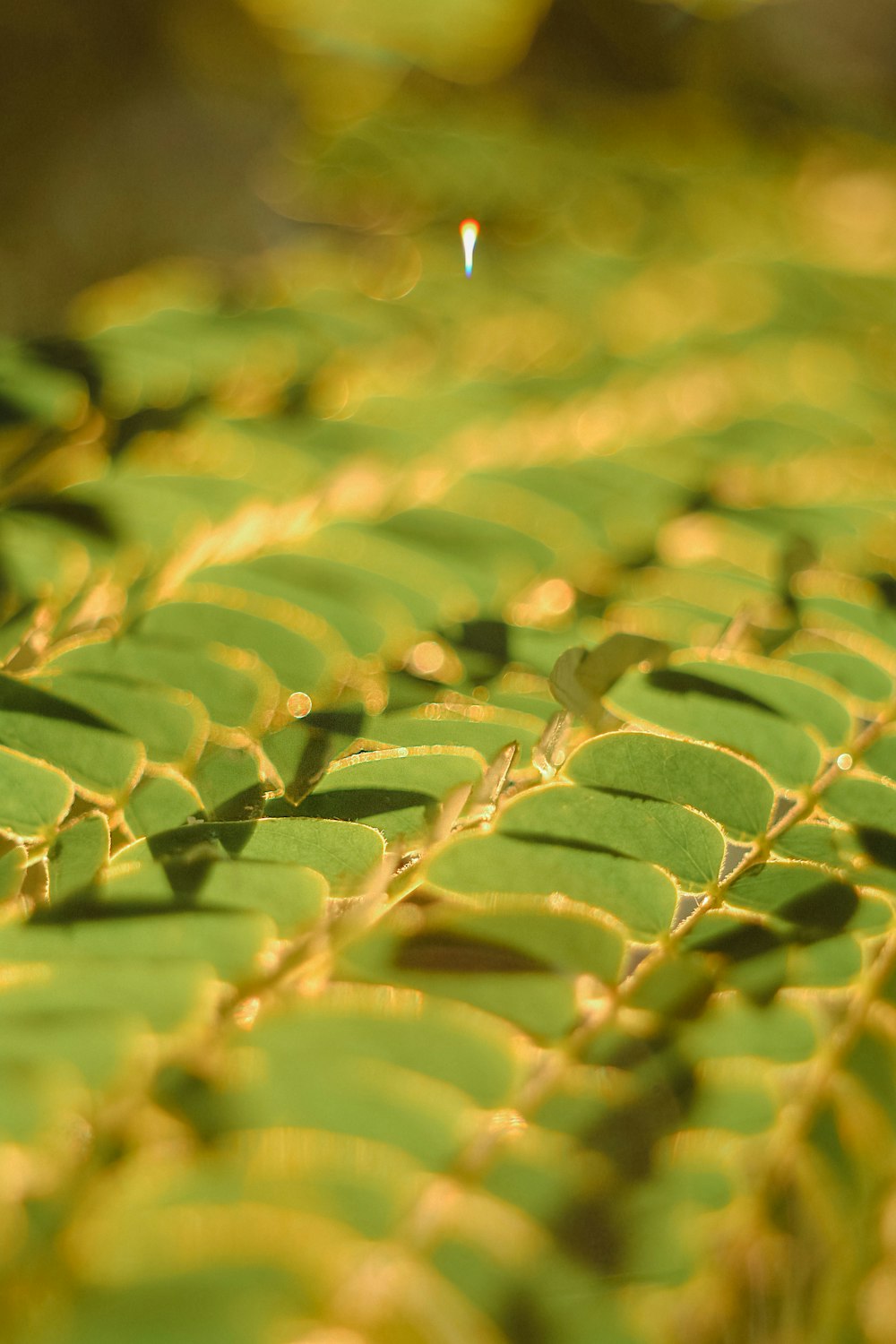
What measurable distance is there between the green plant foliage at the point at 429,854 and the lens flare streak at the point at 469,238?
24 centimetres

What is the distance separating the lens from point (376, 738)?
0.38m

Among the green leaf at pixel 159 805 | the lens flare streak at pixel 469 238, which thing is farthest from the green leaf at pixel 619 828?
the lens flare streak at pixel 469 238

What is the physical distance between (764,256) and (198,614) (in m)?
0.79

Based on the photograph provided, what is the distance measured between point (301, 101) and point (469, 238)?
0.61m

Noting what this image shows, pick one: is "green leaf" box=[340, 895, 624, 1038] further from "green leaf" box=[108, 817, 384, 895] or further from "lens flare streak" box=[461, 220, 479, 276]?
"lens flare streak" box=[461, 220, 479, 276]

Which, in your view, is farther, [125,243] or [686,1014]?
[125,243]

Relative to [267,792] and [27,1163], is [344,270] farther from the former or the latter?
[27,1163]

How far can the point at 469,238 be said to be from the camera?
0.94 m

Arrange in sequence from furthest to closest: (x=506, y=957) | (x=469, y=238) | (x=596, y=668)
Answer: (x=469, y=238)
(x=596, y=668)
(x=506, y=957)

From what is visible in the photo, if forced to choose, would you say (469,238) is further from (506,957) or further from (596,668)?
(506,957)

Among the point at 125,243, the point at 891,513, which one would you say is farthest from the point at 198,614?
the point at 125,243

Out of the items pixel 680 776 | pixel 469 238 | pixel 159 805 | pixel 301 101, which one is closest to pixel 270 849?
pixel 159 805

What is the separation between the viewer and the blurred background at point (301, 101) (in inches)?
46.9

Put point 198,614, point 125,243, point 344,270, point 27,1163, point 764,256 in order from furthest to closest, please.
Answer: point 125,243, point 764,256, point 344,270, point 198,614, point 27,1163
